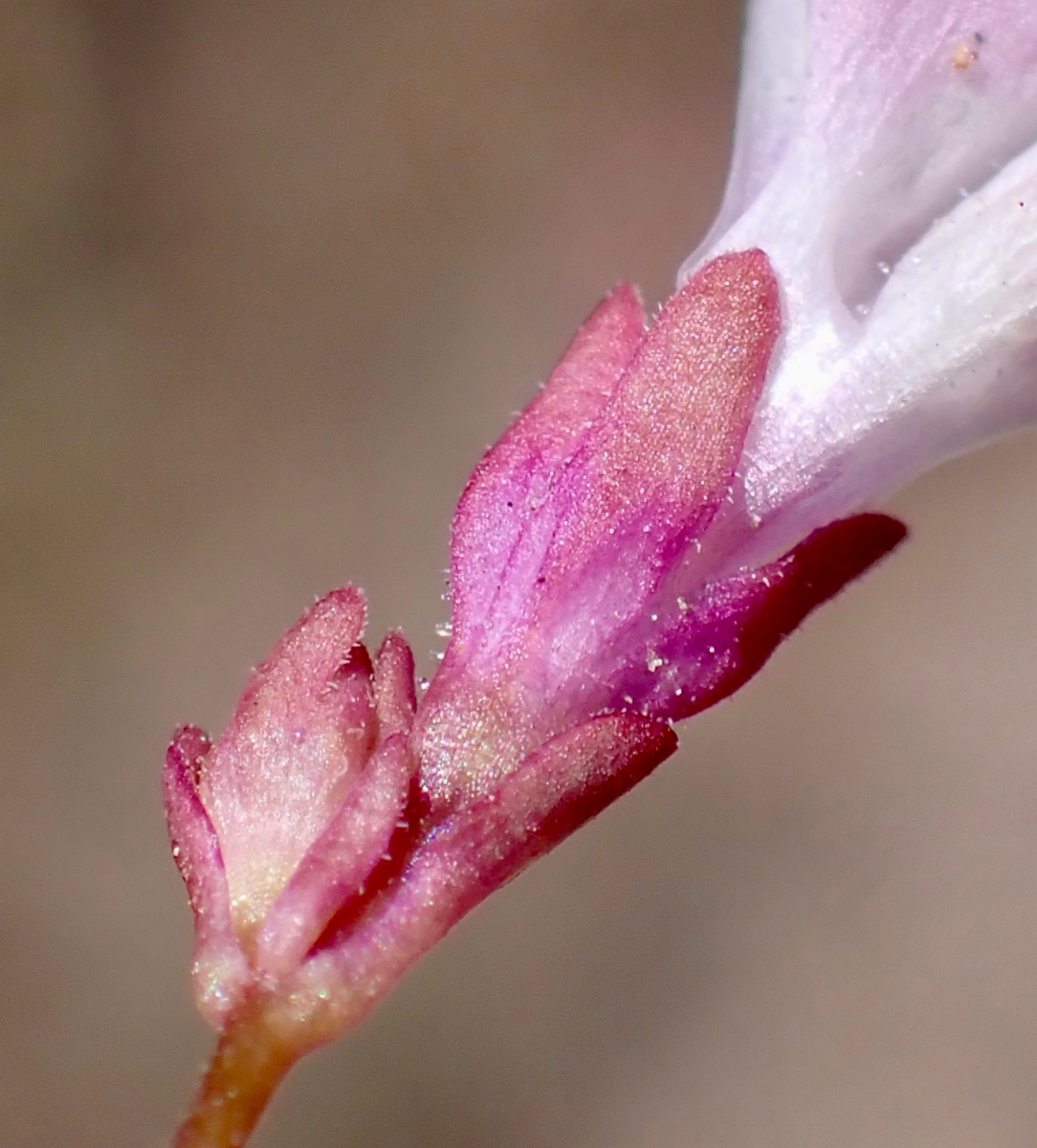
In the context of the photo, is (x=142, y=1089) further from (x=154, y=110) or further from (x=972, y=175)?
(x=972, y=175)

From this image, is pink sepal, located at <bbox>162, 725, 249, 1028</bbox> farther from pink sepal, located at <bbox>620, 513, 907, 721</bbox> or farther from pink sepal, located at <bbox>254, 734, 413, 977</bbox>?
pink sepal, located at <bbox>620, 513, 907, 721</bbox>

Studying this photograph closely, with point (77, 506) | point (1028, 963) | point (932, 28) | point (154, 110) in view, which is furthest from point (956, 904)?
point (154, 110)

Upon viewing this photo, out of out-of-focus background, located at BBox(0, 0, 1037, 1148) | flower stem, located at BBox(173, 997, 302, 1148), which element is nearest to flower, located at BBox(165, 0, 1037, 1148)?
flower stem, located at BBox(173, 997, 302, 1148)

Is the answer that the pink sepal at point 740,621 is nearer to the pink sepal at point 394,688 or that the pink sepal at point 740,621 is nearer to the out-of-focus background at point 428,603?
the pink sepal at point 394,688

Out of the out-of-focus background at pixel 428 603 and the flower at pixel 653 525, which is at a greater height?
the out-of-focus background at pixel 428 603

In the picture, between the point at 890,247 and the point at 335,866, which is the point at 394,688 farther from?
the point at 890,247

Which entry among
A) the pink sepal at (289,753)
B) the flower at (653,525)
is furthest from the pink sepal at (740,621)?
the pink sepal at (289,753)

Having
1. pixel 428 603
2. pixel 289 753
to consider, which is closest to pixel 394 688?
pixel 289 753
